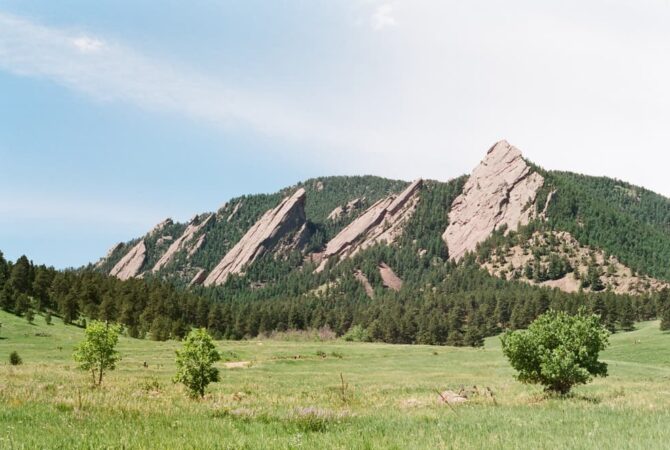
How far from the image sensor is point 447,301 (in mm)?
161875

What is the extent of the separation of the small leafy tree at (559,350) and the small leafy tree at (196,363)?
17.0m

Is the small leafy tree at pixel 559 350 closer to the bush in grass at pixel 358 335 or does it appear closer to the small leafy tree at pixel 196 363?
the small leafy tree at pixel 196 363

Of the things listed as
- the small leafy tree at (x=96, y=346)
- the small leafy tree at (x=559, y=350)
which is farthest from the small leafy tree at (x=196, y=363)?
the small leafy tree at (x=559, y=350)

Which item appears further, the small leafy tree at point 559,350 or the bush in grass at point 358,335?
the bush in grass at point 358,335

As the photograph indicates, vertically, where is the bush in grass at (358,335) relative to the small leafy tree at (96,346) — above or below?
below

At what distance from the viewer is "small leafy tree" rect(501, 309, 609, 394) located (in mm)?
25609

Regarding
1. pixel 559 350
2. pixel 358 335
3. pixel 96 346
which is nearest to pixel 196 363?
pixel 96 346

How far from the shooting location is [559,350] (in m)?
25.8

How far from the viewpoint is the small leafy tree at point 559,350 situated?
25609 millimetres

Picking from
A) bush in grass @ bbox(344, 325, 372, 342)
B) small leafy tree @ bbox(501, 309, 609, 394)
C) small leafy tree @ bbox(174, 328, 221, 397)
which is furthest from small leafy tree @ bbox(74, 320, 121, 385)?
bush in grass @ bbox(344, 325, 372, 342)

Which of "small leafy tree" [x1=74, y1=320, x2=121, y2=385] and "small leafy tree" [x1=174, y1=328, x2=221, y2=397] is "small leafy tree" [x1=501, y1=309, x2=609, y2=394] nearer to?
"small leafy tree" [x1=174, y1=328, x2=221, y2=397]

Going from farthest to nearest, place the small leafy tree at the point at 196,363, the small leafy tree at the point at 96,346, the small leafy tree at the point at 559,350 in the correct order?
the small leafy tree at the point at 96,346
the small leafy tree at the point at 196,363
the small leafy tree at the point at 559,350

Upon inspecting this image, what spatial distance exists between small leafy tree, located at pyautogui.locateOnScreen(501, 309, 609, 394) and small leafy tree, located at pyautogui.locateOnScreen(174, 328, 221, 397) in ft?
55.8

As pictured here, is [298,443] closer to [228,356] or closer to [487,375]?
[487,375]
